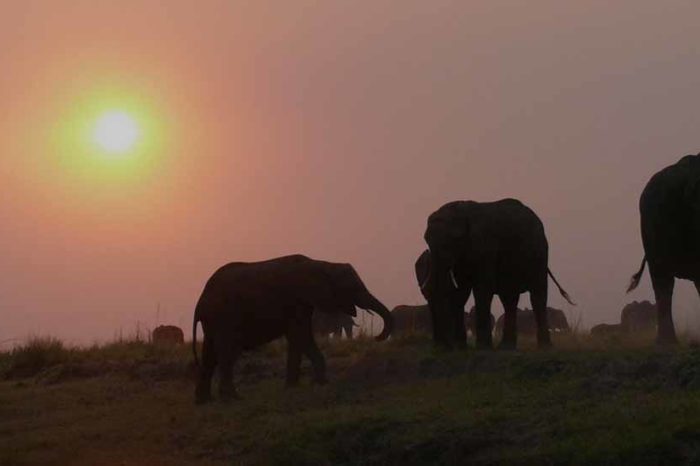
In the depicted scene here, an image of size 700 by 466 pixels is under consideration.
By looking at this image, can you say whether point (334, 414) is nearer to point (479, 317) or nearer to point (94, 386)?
point (479, 317)

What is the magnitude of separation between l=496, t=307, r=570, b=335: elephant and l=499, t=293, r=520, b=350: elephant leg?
10.5m

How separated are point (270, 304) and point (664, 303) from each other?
5.64 meters

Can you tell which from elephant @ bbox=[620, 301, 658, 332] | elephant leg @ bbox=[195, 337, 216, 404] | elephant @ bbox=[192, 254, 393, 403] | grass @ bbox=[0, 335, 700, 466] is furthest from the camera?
elephant @ bbox=[620, 301, 658, 332]

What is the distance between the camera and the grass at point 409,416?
11539 millimetres

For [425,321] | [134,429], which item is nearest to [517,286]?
[134,429]

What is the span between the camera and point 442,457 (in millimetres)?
12086

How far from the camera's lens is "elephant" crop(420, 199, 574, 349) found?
1811 cm

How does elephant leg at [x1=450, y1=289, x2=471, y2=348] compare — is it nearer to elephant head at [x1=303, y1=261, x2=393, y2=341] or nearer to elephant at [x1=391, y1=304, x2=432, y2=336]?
elephant head at [x1=303, y1=261, x2=393, y2=341]

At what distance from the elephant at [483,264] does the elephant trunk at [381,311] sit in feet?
2.11

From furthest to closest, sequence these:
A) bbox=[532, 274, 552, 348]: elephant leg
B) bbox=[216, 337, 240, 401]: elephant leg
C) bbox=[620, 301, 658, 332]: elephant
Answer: bbox=[620, 301, 658, 332]: elephant → bbox=[532, 274, 552, 348]: elephant leg → bbox=[216, 337, 240, 401]: elephant leg

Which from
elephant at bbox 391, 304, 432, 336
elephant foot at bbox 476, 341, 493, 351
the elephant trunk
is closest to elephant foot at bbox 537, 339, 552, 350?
elephant foot at bbox 476, 341, 493, 351

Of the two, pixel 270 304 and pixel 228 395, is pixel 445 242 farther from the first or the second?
pixel 228 395

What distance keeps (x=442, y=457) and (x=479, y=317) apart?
6266mm

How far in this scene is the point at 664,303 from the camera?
17531mm
